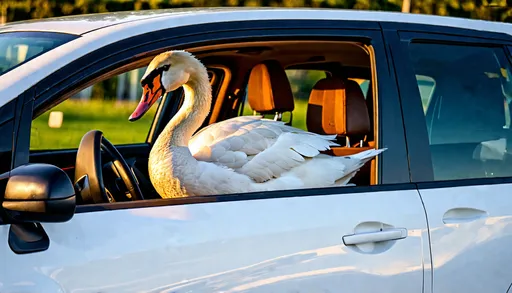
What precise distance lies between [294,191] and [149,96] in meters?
0.80

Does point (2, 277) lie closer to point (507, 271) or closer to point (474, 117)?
point (507, 271)

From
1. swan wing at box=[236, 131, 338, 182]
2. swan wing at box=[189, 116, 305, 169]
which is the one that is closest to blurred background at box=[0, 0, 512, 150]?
swan wing at box=[189, 116, 305, 169]

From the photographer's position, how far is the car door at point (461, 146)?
274 centimetres

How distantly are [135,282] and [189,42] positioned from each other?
84 centimetres

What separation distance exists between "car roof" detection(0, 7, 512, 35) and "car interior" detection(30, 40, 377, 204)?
11cm

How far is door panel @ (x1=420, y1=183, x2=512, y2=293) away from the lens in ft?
8.86

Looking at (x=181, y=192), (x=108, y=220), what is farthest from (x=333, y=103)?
(x=108, y=220)

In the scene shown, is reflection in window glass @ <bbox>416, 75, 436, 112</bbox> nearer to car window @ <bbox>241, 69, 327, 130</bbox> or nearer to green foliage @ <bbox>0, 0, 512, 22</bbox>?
car window @ <bbox>241, 69, 327, 130</bbox>

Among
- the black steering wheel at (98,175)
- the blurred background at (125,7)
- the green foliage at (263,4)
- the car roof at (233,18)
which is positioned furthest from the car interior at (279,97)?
the green foliage at (263,4)

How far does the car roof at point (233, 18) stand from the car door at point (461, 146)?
0.19 ft

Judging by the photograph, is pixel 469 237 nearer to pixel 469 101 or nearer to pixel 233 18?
pixel 469 101

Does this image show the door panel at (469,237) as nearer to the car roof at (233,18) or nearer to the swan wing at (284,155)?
the swan wing at (284,155)

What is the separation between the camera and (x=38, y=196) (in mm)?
2023

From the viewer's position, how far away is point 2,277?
208 cm
